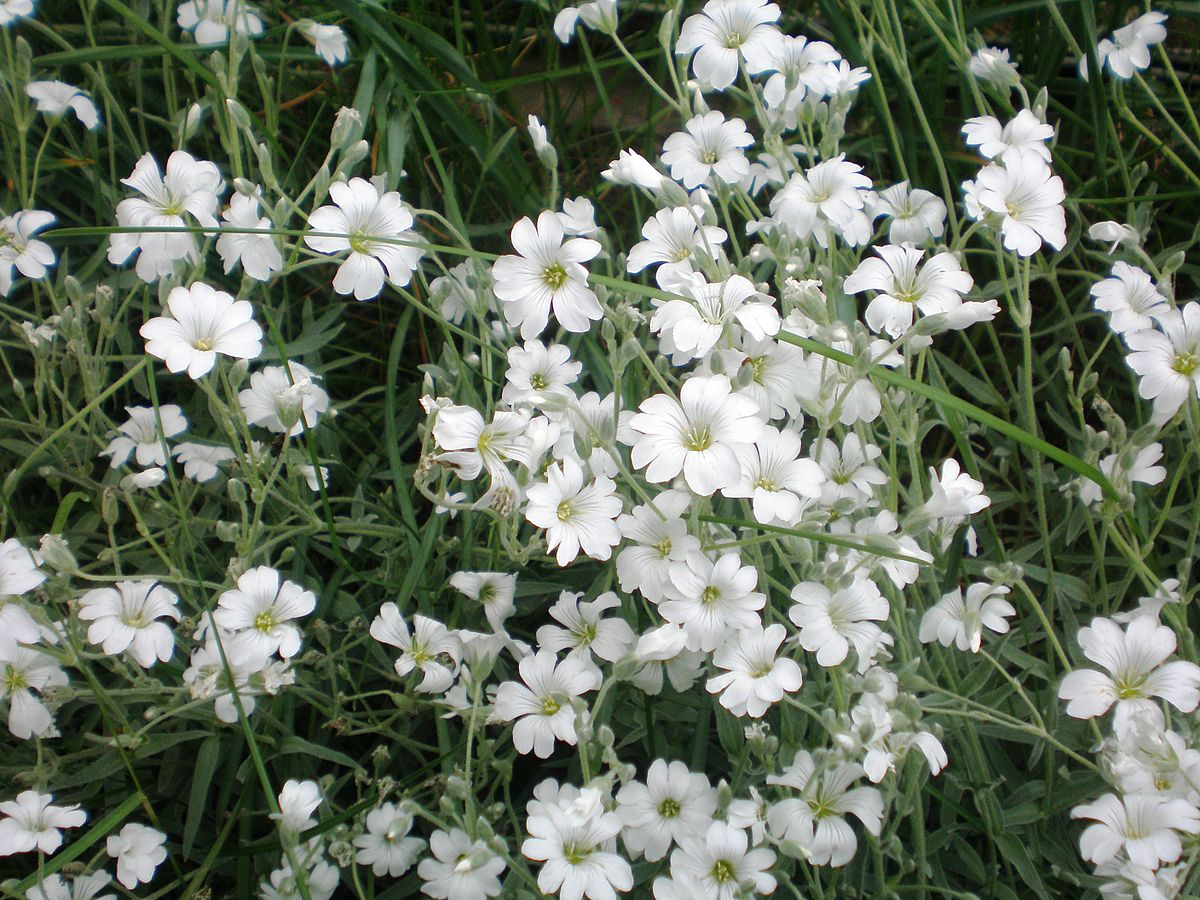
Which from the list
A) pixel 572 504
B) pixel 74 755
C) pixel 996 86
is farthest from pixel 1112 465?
pixel 74 755

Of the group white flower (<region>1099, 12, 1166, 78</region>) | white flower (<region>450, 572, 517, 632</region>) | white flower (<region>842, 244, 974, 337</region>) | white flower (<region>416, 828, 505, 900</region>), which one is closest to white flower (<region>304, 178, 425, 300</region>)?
white flower (<region>450, 572, 517, 632</region>)

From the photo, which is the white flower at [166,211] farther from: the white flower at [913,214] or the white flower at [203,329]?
the white flower at [913,214]

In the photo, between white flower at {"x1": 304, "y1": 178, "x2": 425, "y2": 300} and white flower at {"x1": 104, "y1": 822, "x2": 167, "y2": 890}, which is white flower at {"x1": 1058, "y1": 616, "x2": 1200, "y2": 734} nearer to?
white flower at {"x1": 304, "y1": 178, "x2": 425, "y2": 300}

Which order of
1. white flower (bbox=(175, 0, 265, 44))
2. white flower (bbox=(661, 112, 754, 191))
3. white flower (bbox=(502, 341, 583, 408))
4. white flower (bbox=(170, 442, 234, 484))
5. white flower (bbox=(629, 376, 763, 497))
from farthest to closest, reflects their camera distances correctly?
white flower (bbox=(175, 0, 265, 44)) → white flower (bbox=(170, 442, 234, 484)) → white flower (bbox=(661, 112, 754, 191)) → white flower (bbox=(502, 341, 583, 408)) → white flower (bbox=(629, 376, 763, 497))

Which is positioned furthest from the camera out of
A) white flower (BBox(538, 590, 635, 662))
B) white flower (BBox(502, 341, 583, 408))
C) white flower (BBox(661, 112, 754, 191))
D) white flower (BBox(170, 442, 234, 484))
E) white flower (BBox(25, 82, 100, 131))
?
white flower (BBox(25, 82, 100, 131))

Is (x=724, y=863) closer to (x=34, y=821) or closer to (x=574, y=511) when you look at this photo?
(x=574, y=511)

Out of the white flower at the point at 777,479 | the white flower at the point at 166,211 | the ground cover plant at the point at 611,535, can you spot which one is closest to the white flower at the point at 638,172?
the ground cover plant at the point at 611,535
